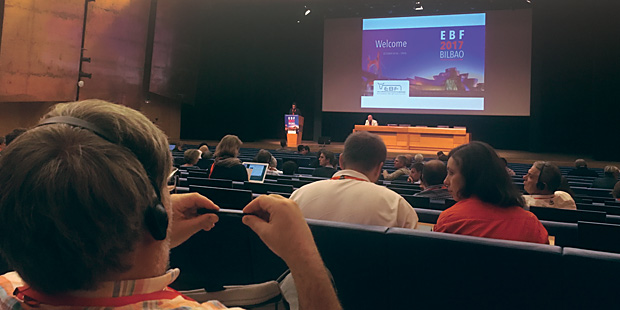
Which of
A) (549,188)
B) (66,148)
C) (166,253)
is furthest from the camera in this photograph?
(549,188)

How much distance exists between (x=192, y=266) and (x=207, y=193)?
20.3 inches

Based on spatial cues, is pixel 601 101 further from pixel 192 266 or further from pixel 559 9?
pixel 192 266

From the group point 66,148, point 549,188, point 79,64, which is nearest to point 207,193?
point 66,148

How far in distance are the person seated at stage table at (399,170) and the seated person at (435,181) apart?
2361mm

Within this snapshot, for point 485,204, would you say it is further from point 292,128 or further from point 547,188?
point 292,128

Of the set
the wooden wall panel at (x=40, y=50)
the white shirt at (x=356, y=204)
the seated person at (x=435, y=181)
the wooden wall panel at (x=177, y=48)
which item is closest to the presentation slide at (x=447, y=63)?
the wooden wall panel at (x=177, y=48)

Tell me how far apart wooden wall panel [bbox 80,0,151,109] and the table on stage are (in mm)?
6264

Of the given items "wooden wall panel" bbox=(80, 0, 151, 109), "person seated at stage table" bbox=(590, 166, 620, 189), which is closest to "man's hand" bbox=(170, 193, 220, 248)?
"person seated at stage table" bbox=(590, 166, 620, 189)

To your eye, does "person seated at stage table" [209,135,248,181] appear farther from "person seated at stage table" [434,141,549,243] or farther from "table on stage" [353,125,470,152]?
"table on stage" [353,125,470,152]

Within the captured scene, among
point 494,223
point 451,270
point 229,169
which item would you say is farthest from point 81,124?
point 229,169

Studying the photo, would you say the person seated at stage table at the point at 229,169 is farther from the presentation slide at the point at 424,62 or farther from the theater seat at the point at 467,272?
the presentation slide at the point at 424,62

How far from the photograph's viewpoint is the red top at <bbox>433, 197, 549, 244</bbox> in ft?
5.67

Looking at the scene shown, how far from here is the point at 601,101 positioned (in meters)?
11.9

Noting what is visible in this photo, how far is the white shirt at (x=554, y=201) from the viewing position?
301 centimetres
